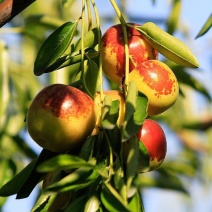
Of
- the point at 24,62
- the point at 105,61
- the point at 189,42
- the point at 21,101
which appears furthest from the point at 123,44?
the point at 189,42

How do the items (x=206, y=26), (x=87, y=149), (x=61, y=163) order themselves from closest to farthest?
(x=61, y=163), (x=87, y=149), (x=206, y=26)

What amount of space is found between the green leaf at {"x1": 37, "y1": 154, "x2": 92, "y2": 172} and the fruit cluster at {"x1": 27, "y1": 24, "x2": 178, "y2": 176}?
98 mm

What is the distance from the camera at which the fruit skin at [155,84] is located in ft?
3.79

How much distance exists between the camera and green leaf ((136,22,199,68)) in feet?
3.93

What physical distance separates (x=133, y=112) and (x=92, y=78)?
0.72ft

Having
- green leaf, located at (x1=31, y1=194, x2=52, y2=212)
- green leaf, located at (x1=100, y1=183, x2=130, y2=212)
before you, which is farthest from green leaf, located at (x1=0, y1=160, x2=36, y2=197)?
green leaf, located at (x1=100, y1=183, x2=130, y2=212)

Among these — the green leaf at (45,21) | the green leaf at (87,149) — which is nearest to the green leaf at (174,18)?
the green leaf at (45,21)

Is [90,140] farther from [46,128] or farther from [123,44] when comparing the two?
[123,44]

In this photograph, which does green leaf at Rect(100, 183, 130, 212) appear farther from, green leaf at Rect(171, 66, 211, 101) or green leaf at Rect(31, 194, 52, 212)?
green leaf at Rect(171, 66, 211, 101)

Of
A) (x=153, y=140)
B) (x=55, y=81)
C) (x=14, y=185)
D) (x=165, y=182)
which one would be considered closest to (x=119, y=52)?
(x=153, y=140)

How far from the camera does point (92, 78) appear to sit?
1.21m

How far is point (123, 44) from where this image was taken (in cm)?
125

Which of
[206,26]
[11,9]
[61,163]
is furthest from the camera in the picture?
[206,26]

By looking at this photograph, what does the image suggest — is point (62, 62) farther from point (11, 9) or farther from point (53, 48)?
point (11, 9)
